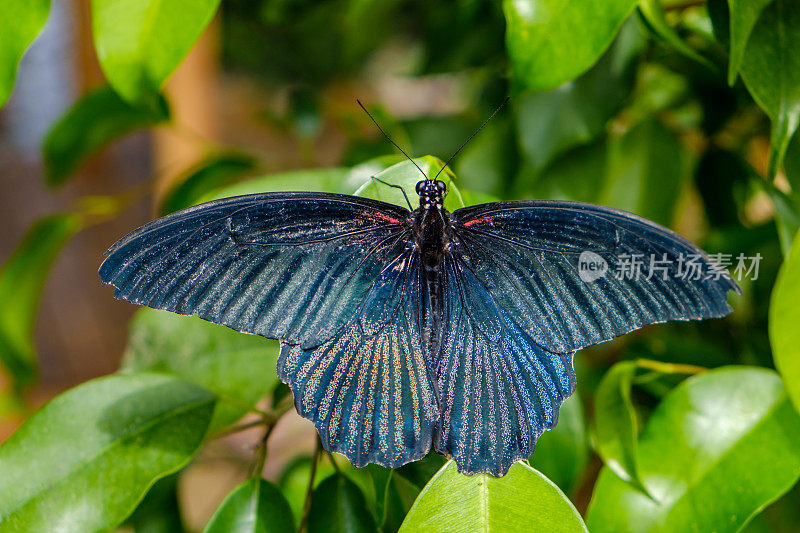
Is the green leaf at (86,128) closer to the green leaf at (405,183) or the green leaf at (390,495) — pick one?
the green leaf at (405,183)

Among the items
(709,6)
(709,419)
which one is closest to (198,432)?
(709,419)

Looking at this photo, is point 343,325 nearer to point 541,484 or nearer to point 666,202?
point 541,484

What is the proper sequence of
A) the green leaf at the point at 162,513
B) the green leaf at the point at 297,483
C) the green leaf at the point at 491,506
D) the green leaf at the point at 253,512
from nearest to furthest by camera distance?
the green leaf at the point at 491,506
the green leaf at the point at 253,512
the green leaf at the point at 162,513
the green leaf at the point at 297,483

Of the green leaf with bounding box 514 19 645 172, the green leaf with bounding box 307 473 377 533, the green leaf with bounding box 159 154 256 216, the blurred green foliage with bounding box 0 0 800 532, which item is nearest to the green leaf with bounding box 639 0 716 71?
the blurred green foliage with bounding box 0 0 800 532

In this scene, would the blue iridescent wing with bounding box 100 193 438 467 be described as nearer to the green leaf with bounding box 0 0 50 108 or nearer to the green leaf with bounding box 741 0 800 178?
the green leaf with bounding box 0 0 50 108

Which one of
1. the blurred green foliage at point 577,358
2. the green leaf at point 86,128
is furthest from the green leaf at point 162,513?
the green leaf at point 86,128

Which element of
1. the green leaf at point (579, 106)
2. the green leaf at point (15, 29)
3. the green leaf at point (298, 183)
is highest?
the green leaf at point (579, 106)

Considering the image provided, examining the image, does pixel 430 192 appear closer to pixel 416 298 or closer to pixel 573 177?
pixel 416 298
